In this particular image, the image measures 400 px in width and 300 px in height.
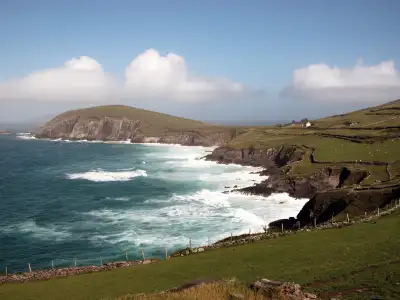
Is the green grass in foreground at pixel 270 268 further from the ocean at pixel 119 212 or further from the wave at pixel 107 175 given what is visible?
the wave at pixel 107 175

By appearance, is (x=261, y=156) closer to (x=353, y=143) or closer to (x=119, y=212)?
(x=353, y=143)

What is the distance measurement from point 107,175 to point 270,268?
303 ft

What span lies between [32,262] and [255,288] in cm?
4000

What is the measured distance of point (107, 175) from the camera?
11425 centimetres

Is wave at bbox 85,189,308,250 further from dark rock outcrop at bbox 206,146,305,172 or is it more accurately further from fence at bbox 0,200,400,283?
dark rock outcrop at bbox 206,146,305,172

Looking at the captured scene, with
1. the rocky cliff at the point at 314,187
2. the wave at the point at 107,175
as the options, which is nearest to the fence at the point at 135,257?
the rocky cliff at the point at 314,187

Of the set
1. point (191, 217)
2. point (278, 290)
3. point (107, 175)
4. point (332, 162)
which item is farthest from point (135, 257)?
point (107, 175)

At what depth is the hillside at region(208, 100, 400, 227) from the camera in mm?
53344

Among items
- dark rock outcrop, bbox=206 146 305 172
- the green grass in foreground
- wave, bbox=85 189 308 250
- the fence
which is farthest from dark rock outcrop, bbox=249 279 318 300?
dark rock outcrop, bbox=206 146 305 172

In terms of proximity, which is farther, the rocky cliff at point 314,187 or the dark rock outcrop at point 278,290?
the rocky cliff at point 314,187

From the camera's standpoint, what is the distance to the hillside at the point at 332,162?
53344 millimetres

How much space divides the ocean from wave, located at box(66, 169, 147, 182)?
11.2 inches

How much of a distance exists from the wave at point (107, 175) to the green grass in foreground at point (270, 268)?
76.4m

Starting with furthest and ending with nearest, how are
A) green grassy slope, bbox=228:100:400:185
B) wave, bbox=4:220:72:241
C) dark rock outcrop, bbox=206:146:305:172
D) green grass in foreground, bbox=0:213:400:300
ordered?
dark rock outcrop, bbox=206:146:305:172 → green grassy slope, bbox=228:100:400:185 → wave, bbox=4:220:72:241 → green grass in foreground, bbox=0:213:400:300
